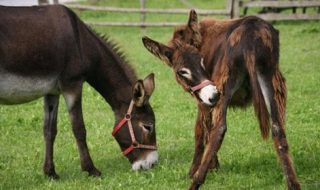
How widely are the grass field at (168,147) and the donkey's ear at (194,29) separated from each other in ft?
3.62

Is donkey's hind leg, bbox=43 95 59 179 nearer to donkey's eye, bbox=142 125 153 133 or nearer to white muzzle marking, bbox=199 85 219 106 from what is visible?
donkey's eye, bbox=142 125 153 133

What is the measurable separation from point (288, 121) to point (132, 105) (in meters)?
2.85

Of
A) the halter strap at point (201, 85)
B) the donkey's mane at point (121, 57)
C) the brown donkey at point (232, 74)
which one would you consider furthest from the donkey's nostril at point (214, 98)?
the donkey's mane at point (121, 57)

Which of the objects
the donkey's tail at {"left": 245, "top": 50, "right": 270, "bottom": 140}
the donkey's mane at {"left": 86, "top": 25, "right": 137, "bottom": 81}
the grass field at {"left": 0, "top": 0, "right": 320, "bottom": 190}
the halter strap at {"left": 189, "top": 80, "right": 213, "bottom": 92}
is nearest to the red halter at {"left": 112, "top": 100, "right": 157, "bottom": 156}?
the grass field at {"left": 0, "top": 0, "right": 320, "bottom": 190}

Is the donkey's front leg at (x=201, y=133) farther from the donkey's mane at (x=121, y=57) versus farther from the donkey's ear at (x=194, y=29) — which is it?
the donkey's mane at (x=121, y=57)

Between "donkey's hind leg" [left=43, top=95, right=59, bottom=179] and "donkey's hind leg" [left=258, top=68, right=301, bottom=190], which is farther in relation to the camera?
"donkey's hind leg" [left=43, top=95, right=59, bottom=179]

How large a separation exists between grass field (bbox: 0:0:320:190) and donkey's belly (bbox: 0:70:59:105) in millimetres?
896

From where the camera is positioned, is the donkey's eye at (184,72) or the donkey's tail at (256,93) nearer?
the donkey's tail at (256,93)

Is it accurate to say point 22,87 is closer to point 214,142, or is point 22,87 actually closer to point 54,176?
point 54,176

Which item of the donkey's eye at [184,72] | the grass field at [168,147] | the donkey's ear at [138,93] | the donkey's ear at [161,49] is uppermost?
the donkey's ear at [161,49]

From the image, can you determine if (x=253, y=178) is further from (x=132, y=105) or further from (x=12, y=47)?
(x=12, y=47)

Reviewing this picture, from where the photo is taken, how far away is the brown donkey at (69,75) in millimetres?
6309

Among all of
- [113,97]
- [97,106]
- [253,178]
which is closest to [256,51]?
[253,178]

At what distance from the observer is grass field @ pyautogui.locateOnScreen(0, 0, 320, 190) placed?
628 cm
